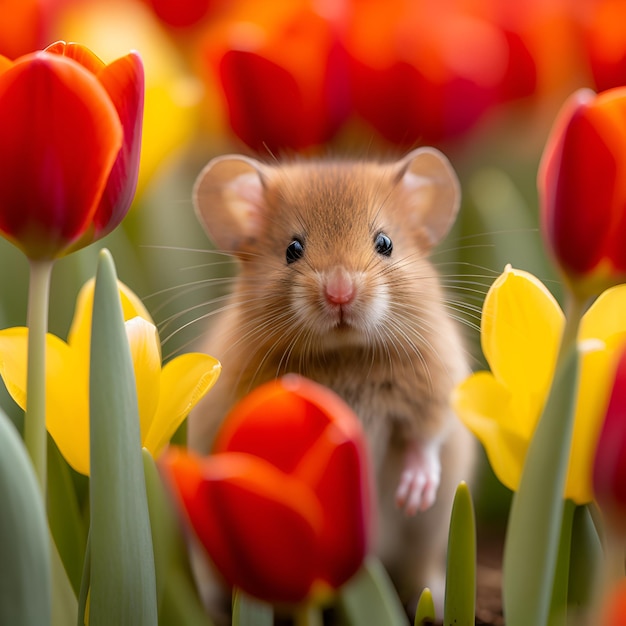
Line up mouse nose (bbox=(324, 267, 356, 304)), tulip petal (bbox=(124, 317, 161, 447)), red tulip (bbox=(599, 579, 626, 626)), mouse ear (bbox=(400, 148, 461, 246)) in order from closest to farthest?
red tulip (bbox=(599, 579, 626, 626)) < tulip petal (bbox=(124, 317, 161, 447)) < mouse nose (bbox=(324, 267, 356, 304)) < mouse ear (bbox=(400, 148, 461, 246))

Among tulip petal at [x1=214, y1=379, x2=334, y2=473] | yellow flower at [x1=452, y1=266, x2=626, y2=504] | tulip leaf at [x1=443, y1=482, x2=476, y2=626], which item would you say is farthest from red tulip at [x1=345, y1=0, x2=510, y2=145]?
tulip petal at [x1=214, y1=379, x2=334, y2=473]

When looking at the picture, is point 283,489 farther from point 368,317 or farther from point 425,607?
point 368,317

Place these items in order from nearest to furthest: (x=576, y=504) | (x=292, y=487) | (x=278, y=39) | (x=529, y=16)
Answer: (x=292, y=487), (x=576, y=504), (x=278, y=39), (x=529, y=16)

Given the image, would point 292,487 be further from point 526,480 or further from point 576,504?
point 576,504

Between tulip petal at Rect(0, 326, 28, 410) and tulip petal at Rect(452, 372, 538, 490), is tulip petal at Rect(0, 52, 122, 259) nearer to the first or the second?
tulip petal at Rect(0, 326, 28, 410)

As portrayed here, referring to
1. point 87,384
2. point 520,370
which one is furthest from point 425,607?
point 87,384

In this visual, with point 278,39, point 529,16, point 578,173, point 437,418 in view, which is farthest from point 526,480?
point 529,16

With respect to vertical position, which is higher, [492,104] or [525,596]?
[492,104]

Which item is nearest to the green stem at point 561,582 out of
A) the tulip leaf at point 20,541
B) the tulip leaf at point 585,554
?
the tulip leaf at point 585,554
